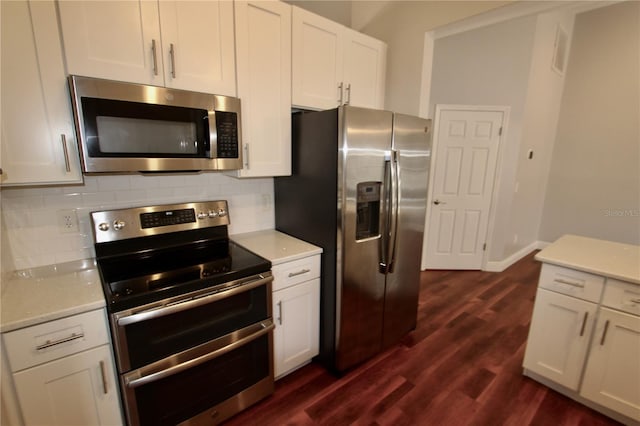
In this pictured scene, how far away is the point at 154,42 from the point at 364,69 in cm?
152

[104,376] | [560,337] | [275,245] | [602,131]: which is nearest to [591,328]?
[560,337]

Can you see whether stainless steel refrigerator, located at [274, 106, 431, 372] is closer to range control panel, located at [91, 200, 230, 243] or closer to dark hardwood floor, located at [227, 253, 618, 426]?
dark hardwood floor, located at [227, 253, 618, 426]

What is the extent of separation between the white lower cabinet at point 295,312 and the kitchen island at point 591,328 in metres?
1.43

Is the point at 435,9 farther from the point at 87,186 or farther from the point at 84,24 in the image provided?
the point at 87,186

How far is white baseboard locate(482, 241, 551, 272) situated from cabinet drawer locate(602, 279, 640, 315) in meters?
2.28

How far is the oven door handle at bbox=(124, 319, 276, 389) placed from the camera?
4.28 feet

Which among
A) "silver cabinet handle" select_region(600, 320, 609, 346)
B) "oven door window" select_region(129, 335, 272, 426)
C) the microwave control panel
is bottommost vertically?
"oven door window" select_region(129, 335, 272, 426)

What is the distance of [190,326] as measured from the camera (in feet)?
4.78

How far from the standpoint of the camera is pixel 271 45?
1.85 metres

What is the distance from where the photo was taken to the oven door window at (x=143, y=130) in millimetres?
1351

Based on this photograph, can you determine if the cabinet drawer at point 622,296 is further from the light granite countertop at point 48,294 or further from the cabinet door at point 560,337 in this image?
the light granite countertop at point 48,294

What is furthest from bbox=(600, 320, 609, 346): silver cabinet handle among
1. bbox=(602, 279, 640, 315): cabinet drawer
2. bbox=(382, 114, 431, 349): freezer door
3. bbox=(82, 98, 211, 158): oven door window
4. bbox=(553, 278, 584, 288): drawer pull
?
bbox=(82, 98, 211, 158): oven door window

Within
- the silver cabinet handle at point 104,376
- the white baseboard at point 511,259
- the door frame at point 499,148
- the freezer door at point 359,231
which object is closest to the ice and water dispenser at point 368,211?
the freezer door at point 359,231

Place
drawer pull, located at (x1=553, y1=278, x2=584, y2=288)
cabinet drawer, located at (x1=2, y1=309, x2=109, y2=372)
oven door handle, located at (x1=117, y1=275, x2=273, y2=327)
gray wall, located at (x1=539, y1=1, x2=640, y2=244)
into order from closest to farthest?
cabinet drawer, located at (x1=2, y1=309, x2=109, y2=372), oven door handle, located at (x1=117, y1=275, x2=273, y2=327), drawer pull, located at (x1=553, y1=278, x2=584, y2=288), gray wall, located at (x1=539, y1=1, x2=640, y2=244)
